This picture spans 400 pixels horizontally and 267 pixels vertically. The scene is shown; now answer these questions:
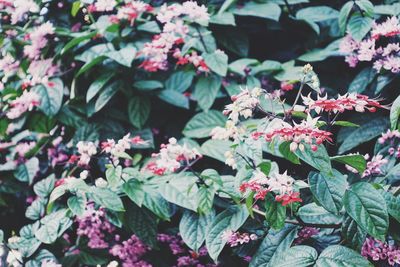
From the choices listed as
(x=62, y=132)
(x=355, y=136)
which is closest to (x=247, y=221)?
(x=355, y=136)

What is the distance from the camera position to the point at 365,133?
1904 mm

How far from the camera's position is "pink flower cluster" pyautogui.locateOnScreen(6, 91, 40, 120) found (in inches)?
81.8

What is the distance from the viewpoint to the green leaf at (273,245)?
1401 millimetres

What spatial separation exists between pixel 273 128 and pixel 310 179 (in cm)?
22

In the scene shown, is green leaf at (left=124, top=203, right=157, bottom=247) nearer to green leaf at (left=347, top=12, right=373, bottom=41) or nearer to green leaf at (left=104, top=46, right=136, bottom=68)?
green leaf at (left=104, top=46, right=136, bottom=68)

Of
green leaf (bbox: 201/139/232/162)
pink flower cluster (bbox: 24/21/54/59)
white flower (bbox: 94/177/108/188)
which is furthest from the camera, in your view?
pink flower cluster (bbox: 24/21/54/59)

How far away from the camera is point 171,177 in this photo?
168cm

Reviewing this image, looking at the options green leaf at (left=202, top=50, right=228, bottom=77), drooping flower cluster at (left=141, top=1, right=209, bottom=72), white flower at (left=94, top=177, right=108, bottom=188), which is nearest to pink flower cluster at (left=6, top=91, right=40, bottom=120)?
drooping flower cluster at (left=141, top=1, right=209, bottom=72)

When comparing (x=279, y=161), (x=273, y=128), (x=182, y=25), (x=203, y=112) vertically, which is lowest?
(x=279, y=161)

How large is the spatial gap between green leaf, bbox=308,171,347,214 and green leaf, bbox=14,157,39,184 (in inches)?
53.6

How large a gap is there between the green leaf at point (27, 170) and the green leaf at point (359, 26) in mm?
1440

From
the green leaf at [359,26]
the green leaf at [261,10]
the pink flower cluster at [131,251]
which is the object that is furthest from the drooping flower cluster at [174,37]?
the pink flower cluster at [131,251]

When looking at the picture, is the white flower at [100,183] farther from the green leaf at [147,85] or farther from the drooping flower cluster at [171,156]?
the green leaf at [147,85]

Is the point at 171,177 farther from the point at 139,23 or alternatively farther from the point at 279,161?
the point at 139,23
